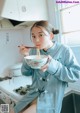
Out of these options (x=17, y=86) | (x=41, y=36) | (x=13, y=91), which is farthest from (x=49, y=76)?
(x=17, y=86)

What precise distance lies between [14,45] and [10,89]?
86 centimetres

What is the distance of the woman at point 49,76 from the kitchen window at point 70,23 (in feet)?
2.12

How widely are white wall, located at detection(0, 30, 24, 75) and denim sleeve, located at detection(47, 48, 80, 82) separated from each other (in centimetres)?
130

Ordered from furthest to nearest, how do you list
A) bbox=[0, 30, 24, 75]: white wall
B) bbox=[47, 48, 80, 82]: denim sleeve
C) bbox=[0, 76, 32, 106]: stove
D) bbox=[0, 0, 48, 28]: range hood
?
bbox=[0, 30, 24, 75]: white wall < bbox=[0, 0, 48, 28]: range hood < bbox=[0, 76, 32, 106]: stove < bbox=[47, 48, 80, 82]: denim sleeve

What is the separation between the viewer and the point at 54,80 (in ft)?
3.60

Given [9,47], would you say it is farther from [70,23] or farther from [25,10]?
[70,23]

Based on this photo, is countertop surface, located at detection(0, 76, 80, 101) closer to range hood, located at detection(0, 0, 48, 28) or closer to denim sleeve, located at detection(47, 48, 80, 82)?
denim sleeve, located at detection(47, 48, 80, 82)

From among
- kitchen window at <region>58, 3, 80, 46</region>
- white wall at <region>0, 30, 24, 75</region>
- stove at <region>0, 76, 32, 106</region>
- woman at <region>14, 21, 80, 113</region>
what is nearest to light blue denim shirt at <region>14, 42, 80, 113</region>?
woman at <region>14, 21, 80, 113</region>

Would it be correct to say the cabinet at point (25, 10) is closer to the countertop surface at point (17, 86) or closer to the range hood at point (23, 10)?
the range hood at point (23, 10)

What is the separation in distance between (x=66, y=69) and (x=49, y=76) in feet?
0.45

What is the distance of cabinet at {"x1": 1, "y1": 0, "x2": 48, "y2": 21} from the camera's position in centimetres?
164

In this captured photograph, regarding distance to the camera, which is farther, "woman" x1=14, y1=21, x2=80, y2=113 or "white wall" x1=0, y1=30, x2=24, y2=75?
"white wall" x1=0, y1=30, x2=24, y2=75

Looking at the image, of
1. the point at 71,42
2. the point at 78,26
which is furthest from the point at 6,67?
the point at 78,26

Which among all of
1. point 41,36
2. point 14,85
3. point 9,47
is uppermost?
point 41,36
